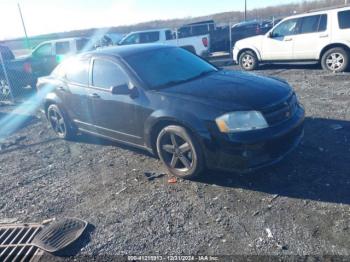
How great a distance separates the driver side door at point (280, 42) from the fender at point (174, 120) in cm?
776

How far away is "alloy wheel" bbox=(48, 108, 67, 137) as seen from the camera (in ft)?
20.1

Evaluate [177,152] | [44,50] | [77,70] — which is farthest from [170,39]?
[177,152]

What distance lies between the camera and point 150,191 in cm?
405

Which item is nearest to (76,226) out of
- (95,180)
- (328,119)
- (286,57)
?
(95,180)

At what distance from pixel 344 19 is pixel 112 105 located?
25.9 ft

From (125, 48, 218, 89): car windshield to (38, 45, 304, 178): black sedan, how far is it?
0.01 metres

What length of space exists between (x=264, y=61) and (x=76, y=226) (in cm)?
961

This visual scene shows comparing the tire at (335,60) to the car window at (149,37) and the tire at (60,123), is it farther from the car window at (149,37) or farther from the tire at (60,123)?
the car window at (149,37)

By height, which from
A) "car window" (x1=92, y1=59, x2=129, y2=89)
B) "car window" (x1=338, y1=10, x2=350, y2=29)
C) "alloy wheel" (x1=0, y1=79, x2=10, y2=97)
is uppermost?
"car window" (x1=338, y1=10, x2=350, y2=29)

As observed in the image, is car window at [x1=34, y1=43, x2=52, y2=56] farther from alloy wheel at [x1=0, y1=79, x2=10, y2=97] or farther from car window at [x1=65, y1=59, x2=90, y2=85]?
car window at [x1=65, y1=59, x2=90, y2=85]

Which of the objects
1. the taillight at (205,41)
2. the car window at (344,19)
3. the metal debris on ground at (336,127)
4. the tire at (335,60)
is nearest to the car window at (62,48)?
the taillight at (205,41)

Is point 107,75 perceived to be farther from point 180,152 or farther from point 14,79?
point 14,79

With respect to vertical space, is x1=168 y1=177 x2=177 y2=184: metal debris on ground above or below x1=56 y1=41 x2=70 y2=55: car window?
below

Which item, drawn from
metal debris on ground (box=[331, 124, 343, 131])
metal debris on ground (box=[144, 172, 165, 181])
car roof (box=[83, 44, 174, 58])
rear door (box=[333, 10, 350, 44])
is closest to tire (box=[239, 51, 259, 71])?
rear door (box=[333, 10, 350, 44])
